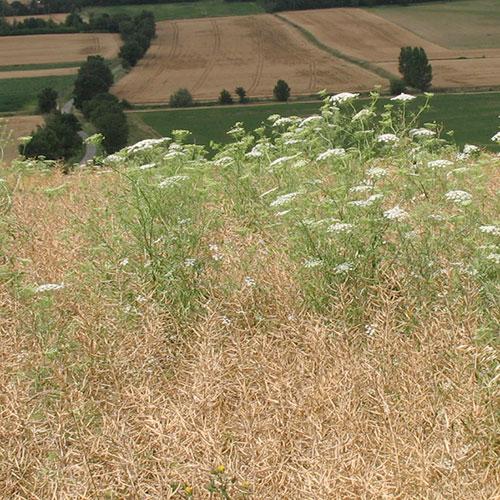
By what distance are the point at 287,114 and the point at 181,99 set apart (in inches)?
408

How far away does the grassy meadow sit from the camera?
11.6ft

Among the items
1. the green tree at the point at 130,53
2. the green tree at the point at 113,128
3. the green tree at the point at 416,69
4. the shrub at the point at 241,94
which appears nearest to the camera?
the green tree at the point at 113,128

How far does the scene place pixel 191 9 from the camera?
253 feet

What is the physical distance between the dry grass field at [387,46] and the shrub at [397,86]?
83.9 inches

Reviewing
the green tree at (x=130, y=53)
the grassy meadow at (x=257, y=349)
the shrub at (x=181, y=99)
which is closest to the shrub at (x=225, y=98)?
the shrub at (x=181, y=99)

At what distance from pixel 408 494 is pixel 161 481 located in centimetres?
102

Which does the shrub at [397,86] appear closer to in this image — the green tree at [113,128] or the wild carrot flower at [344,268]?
the green tree at [113,128]

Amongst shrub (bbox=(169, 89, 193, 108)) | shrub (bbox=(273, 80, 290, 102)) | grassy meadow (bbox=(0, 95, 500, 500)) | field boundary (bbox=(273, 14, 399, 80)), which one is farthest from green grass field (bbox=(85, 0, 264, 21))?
grassy meadow (bbox=(0, 95, 500, 500))

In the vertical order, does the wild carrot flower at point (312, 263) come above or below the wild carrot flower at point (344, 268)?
above

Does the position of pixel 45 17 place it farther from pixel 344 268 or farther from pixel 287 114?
pixel 344 268

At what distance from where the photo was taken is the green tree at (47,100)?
5094cm

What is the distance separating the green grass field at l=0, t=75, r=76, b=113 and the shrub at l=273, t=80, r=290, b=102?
1462cm

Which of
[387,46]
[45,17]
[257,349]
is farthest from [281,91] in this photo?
[257,349]

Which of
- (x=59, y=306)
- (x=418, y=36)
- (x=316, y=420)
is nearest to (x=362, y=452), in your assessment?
(x=316, y=420)
